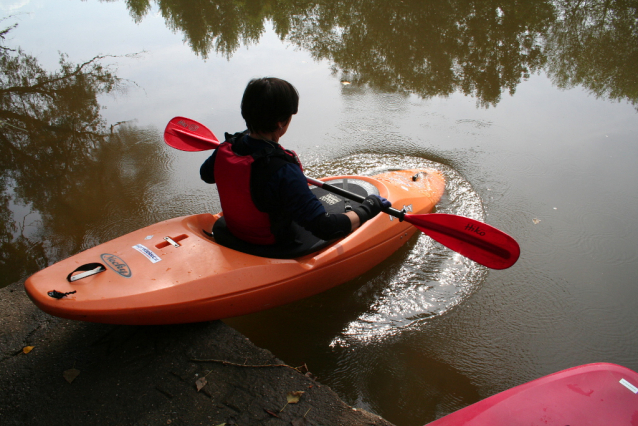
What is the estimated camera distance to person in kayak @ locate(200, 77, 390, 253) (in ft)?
5.00

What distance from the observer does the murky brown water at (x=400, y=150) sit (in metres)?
2.08

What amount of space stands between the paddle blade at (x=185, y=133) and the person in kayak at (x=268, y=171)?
1.11 metres

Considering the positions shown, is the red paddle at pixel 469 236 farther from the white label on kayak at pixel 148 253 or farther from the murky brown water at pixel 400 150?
the white label on kayak at pixel 148 253

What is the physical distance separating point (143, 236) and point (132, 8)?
8.63 m

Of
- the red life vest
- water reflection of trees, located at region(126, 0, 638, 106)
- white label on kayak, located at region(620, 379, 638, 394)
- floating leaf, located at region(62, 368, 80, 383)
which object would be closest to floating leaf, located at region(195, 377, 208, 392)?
Result: floating leaf, located at region(62, 368, 80, 383)

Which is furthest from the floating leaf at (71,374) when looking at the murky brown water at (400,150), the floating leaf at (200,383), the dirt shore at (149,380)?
the murky brown water at (400,150)

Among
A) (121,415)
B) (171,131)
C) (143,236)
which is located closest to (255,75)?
(171,131)

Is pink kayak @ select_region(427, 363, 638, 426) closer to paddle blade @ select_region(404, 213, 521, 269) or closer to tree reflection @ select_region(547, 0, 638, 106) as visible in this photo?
paddle blade @ select_region(404, 213, 521, 269)

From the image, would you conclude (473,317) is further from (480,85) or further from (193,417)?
(480,85)

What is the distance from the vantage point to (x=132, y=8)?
842 cm

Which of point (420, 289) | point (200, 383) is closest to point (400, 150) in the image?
point (420, 289)

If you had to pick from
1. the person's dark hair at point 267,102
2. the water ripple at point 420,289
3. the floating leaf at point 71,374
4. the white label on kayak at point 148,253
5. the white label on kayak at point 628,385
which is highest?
the person's dark hair at point 267,102

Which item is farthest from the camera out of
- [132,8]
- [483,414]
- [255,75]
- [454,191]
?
[132,8]

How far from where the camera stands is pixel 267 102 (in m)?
1.50
